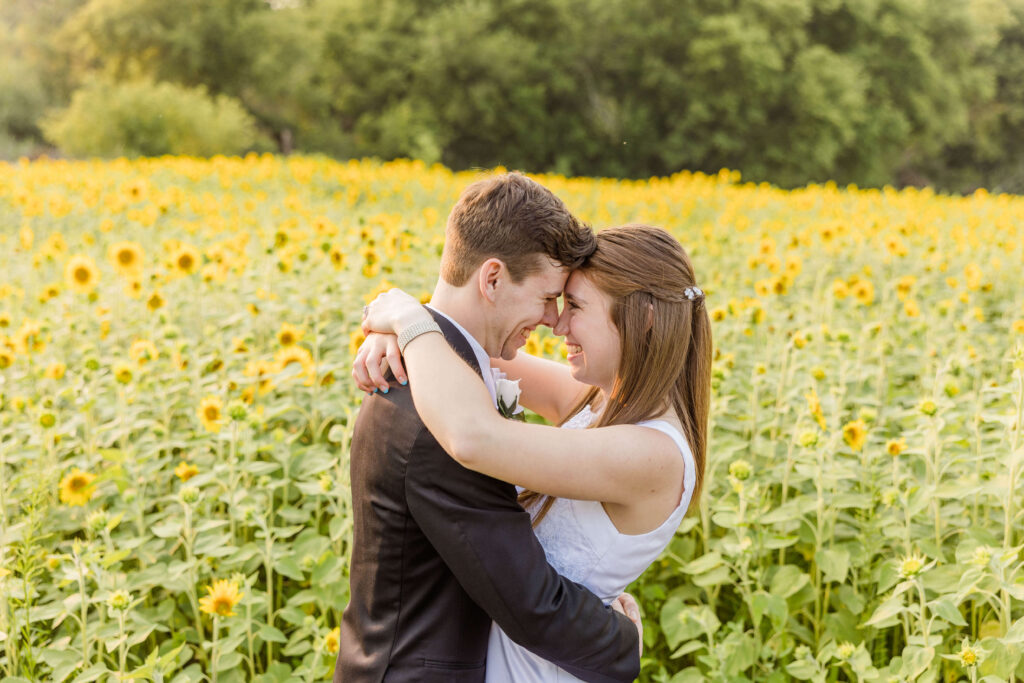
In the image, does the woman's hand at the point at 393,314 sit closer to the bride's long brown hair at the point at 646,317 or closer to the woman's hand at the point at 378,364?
the woman's hand at the point at 378,364

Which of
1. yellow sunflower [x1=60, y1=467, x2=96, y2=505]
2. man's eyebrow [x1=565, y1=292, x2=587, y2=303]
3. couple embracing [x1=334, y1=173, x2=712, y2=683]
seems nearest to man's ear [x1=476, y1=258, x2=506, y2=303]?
couple embracing [x1=334, y1=173, x2=712, y2=683]

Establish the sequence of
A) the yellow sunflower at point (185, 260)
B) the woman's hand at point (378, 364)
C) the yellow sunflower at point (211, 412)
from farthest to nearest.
→ 1. the yellow sunflower at point (185, 260)
2. the yellow sunflower at point (211, 412)
3. the woman's hand at point (378, 364)

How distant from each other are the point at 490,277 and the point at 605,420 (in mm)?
400

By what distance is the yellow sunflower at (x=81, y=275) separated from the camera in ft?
11.1

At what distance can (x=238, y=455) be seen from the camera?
2.81 m

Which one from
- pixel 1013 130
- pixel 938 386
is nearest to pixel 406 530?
pixel 938 386

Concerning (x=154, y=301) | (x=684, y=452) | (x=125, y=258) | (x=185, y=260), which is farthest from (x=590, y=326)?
(x=125, y=258)

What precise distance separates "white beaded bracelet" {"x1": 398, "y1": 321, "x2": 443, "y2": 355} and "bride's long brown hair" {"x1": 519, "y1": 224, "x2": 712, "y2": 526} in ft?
1.21

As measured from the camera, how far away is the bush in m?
16.5

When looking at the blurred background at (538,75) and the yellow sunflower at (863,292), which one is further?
the blurred background at (538,75)

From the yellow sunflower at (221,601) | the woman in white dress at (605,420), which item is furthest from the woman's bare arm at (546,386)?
the yellow sunflower at (221,601)

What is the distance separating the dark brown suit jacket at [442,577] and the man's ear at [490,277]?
9 cm

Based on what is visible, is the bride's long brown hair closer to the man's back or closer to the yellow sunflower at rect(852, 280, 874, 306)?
the man's back

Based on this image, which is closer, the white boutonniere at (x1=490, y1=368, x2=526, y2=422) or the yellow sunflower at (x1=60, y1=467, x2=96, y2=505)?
the white boutonniere at (x1=490, y1=368, x2=526, y2=422)
